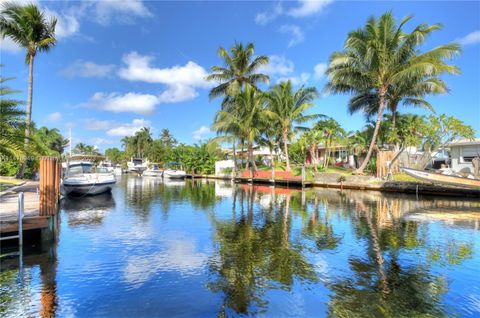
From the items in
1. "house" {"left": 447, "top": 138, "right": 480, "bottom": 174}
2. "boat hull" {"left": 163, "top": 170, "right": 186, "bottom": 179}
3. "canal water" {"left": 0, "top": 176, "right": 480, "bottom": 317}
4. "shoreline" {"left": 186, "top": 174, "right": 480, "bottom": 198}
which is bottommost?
"canal water" {"left": 0, "top": 176, "right": 480, "bottom": 317}

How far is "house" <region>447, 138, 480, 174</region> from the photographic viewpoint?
3058 centimetres

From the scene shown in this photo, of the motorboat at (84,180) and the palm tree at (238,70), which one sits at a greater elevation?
the palm tree at (238,70)

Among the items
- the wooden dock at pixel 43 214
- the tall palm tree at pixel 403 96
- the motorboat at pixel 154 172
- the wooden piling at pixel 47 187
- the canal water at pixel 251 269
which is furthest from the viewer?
the motorboat at pixel 154 172

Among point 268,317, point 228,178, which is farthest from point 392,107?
point 268,317

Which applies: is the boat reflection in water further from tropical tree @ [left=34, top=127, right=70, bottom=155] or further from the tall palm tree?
tropical tree @ [left=34, top=127, right=70, bottom=155]

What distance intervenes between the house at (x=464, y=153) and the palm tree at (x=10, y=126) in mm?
34059

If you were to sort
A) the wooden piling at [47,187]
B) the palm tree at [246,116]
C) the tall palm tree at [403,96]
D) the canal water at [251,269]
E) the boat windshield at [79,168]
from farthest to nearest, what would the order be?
1. the palm tree at [246,116]
2. the tall palm tree at [403,96]
3. the boat windshield at [79,168]
4. the wooden piling at [47,187]
5. the canal water at [251,269]

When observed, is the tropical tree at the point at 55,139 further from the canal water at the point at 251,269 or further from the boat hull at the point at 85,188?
the canal water at the point at 251,269

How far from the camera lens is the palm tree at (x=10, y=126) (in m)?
10.3

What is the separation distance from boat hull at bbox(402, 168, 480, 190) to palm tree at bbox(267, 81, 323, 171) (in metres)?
16.1

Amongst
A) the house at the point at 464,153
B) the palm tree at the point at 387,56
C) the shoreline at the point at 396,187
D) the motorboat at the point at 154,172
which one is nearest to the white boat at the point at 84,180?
the shoreline at the point at 396,187

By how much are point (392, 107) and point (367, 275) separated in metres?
31.1

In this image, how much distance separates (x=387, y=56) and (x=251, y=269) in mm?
25574

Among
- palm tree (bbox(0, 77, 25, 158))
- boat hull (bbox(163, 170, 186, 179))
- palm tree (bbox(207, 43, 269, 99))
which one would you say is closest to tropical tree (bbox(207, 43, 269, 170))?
palm tree (bbox(207, 43, 269, 99))
